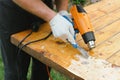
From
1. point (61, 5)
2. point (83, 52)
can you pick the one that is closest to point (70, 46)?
point (83, 52)

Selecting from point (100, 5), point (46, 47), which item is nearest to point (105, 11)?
point (100, 5)

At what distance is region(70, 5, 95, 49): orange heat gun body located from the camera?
4.70ft

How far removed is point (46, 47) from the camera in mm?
1471

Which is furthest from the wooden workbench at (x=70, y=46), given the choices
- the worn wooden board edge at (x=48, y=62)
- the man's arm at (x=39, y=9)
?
the man's arm at (x=39, y=9)

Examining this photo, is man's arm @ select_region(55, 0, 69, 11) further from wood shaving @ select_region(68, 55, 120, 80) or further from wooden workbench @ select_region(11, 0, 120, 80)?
wood shaving @ select_region(68, 55, 120, 80)

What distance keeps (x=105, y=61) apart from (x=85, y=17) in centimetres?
29

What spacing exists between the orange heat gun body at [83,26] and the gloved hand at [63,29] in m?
0.05

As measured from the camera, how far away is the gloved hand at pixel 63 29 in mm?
1416

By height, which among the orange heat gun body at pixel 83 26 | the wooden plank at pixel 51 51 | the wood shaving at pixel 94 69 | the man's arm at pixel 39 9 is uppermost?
the man's arm at pixel 39 9

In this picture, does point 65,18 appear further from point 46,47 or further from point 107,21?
point 107,21

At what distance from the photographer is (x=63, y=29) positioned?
1411mm

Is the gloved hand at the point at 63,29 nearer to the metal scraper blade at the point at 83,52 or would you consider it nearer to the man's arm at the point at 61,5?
the metal scraper blade at the point at 83,52

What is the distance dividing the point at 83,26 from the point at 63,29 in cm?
12

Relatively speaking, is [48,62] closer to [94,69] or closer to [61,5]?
[94,69]
